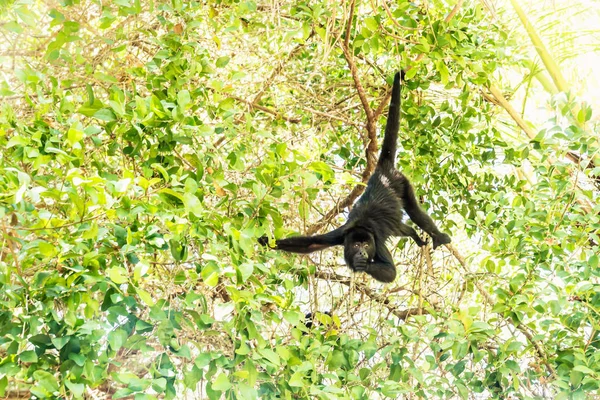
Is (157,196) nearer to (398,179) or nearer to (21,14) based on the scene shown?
(21,14)

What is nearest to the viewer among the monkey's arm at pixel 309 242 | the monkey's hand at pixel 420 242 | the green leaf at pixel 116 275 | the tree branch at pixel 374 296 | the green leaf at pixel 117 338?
the green leaf at pixel 116 275

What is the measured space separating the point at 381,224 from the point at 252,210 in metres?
2.13

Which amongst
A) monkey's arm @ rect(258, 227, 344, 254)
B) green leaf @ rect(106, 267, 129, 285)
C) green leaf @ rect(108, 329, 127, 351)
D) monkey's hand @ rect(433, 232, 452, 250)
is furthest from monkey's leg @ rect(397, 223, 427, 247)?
green leaf @ rect(106, 267, 129, 285)

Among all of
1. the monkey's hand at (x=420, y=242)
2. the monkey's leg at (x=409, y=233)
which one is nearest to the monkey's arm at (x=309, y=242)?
the monkey's leg at (x=409, y=233)

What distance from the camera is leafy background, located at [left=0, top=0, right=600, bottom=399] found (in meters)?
2.58

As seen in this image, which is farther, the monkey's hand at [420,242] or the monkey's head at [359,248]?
the monkey's hand at [420,242]

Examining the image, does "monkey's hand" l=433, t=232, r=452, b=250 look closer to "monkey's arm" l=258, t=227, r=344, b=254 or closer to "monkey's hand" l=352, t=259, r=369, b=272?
"monkey's hand" l=352, t=259, r=369, b=272

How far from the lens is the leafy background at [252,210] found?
8.48 feet

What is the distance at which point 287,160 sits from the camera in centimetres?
313

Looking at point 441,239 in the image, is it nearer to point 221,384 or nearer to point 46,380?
point 221,384

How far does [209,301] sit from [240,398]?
1.40m

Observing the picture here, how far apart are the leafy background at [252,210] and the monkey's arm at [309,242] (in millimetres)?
210

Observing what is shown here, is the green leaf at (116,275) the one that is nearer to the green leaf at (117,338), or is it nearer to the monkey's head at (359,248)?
the green leaf at (117,338)

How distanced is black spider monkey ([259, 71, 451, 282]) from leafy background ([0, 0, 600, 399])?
15 cm
